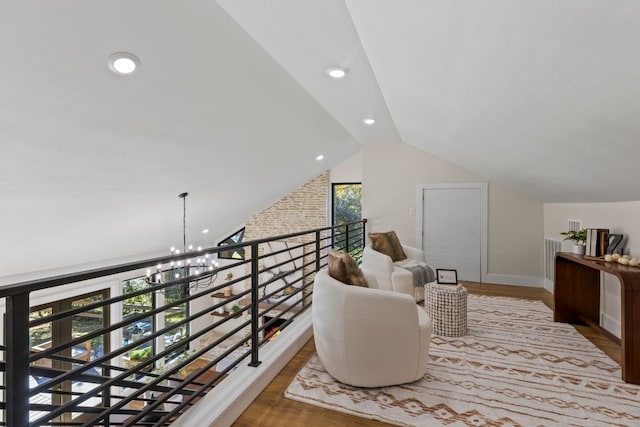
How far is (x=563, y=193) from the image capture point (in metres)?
3.60

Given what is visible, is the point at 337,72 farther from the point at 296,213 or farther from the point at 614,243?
the point at 296,213

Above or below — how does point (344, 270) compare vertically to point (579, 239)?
below

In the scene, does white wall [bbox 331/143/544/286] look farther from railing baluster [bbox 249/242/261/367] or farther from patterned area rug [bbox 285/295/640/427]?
railing baluster [bbox 249/242/261/367]

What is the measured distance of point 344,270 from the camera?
227 cm

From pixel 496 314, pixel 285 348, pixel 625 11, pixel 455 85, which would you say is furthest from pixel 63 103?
pixel 496 314

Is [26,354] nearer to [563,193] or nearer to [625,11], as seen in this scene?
[625,11]

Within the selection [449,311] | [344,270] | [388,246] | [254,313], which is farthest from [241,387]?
[388,246]

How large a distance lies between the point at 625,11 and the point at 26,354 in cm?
199

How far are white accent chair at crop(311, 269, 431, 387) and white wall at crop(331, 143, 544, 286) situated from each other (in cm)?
349

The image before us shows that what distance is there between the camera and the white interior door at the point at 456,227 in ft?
16.7

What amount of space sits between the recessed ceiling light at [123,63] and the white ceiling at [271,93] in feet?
0.12

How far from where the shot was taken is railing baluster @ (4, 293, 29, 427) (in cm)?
87

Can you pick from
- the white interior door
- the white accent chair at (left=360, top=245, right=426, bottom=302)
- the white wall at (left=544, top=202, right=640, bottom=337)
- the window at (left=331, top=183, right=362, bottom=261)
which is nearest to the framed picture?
the white accent chair at (left=360, top=245, right=426, bottom=302)

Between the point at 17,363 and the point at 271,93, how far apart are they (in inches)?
101
